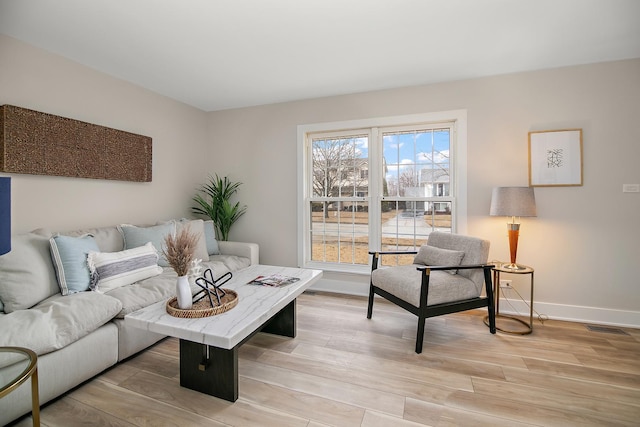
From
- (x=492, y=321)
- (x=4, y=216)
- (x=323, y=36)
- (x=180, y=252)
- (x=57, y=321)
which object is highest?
(x=323, y=36)

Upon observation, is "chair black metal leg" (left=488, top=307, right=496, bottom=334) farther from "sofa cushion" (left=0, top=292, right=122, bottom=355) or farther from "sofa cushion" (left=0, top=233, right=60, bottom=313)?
"sofa cushion" (left=0, top=233, right=60, bottom=313)

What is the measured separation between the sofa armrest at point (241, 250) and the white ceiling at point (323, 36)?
1954mm

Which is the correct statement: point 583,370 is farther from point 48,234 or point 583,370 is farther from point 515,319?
point 48,234

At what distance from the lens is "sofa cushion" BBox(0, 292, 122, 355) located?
1.51m

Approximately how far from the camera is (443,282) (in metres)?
2.38

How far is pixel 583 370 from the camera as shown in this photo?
6.48 feet

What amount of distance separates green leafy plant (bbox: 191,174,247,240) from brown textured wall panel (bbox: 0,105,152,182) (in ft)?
2.82

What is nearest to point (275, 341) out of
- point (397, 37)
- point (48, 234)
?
point (48, 234)

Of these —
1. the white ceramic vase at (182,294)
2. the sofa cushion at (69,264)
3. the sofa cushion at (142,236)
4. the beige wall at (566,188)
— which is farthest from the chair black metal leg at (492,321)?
the sofa cushion at (69,264)

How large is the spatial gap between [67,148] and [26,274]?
1.24 meters

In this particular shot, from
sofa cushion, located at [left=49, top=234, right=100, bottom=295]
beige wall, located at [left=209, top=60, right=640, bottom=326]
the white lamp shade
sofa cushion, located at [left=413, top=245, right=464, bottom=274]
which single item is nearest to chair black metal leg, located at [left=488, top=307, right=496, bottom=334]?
sofa cushion, located at [left=413, top=245, right=464, bottom=274]

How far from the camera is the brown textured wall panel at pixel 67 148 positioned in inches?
87.7

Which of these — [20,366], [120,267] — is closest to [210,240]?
[120,267]

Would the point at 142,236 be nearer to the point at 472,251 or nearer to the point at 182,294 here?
the point at 182,294
